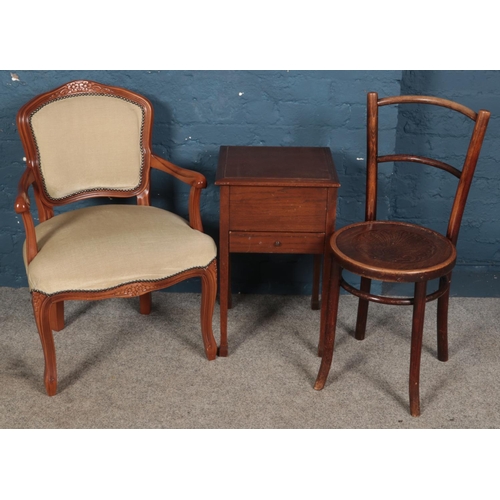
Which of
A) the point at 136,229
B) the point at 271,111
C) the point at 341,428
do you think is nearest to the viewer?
the point at 341,428

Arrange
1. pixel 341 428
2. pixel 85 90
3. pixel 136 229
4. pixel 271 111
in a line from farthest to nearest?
pixel 271 111
pixel 85 90
pixel 136 229
pixel 341 428

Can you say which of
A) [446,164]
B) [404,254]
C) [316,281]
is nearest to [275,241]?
[404,254]

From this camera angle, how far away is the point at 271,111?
3.22 m

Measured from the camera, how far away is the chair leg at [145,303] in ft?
10.9

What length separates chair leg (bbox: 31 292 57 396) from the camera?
8.66 ft

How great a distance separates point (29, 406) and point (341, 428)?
3.88ft

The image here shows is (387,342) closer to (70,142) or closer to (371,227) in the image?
(371,227)

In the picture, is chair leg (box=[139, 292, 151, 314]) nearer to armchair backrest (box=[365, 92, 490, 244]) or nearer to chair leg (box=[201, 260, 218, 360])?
chair leg (box=[201, 260, 218, 360])

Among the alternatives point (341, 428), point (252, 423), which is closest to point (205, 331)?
point (252, 423)

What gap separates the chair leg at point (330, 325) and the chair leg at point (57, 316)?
120 cm

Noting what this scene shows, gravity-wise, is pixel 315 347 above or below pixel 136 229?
below

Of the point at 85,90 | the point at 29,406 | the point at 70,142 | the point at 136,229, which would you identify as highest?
the point at 85,90

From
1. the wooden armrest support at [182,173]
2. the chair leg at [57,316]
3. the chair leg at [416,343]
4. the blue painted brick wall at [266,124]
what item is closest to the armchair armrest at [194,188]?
the wooden armrest support at [182,173]

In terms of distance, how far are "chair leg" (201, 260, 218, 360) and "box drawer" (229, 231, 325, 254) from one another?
15 centimetres
